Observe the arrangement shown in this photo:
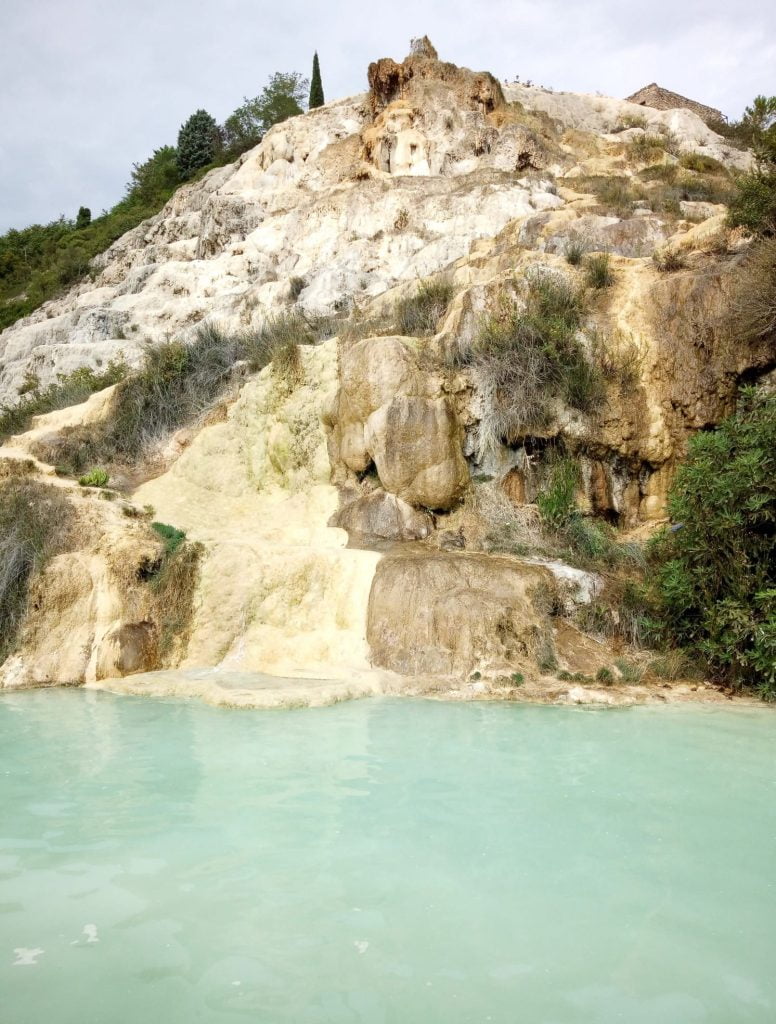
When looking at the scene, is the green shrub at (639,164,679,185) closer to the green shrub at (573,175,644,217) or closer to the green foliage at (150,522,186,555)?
the green shrub at (573,175,644,217)

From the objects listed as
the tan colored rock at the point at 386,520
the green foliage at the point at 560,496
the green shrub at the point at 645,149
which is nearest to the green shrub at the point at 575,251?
the green foliage at the point at 560,496

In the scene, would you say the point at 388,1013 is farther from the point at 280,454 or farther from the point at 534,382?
the point at 280,454

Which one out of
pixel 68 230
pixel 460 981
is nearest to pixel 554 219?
pixel 460 981

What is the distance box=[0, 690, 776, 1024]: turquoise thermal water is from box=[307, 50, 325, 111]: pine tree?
37.3 m

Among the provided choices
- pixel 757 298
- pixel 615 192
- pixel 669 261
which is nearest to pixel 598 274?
pixel 669 261

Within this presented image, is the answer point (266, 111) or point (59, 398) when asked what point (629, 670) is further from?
point (266, 111)

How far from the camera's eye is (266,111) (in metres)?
36.8

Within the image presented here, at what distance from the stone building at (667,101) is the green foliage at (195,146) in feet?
68.1

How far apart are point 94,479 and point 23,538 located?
2444mm

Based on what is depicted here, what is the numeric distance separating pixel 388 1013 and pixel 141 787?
2.60m

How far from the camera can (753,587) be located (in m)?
7.07

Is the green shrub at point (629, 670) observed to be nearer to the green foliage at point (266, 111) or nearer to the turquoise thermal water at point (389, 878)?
the turquoise thermal water at point (389, 878)

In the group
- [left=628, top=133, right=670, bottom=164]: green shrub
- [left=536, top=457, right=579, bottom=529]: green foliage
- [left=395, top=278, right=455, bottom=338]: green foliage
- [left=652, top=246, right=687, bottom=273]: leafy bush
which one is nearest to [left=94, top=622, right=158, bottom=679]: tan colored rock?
[left=536, top=457, right=579, bottom=529]: green foliage

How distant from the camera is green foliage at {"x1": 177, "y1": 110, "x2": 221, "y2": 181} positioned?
35.8 m
